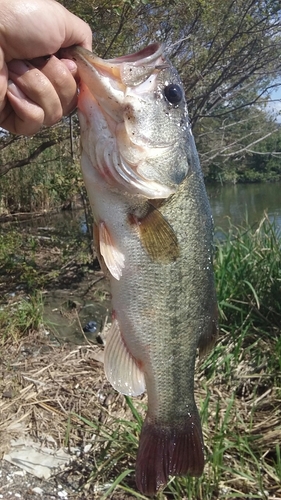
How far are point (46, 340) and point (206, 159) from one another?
432cm

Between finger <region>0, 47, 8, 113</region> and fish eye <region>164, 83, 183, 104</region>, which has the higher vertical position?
finger <region>0, 47, 8, 113</region>

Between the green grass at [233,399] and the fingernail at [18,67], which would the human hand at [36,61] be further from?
the green grass at [233,399]

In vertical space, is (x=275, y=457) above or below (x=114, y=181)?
below

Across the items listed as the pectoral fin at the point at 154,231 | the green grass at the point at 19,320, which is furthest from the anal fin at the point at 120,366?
the green grass at the point at 19,320

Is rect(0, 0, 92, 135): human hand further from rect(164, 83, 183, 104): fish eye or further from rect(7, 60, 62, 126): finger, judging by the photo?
rect(164, 83, 183, 104): fish eye

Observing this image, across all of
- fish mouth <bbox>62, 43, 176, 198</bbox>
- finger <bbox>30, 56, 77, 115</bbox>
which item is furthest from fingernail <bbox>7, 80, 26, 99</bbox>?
fish mouth <bbox>62, 43, 176, 198</bbox>

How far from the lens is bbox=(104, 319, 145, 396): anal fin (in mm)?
1886

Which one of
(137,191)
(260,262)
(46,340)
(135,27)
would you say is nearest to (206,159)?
(135,27)

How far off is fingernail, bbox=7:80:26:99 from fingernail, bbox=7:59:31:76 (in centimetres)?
4

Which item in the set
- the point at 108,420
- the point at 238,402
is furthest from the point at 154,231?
the point at 238,402

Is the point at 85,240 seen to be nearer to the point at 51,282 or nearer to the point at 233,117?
the point at 51,282

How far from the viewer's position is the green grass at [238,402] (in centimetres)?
276

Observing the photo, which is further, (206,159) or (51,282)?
(206,159)

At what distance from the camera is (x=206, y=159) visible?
7707 millimetres
